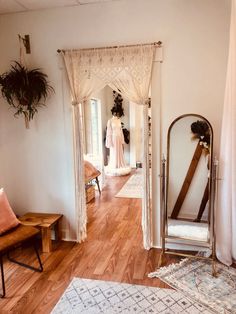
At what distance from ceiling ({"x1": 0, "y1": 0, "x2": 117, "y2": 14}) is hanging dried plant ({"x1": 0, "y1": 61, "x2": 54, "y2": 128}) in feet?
1.89

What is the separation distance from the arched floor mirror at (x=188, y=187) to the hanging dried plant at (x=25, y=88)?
4.97 ft

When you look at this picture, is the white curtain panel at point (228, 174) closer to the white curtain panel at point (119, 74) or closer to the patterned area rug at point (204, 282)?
the patterned area rug at point (204, 282)

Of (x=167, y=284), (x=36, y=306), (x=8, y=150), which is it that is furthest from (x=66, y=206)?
(x=167, y=284)

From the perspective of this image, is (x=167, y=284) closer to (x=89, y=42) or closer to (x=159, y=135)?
(x=159, y=135)

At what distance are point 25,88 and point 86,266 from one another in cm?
200

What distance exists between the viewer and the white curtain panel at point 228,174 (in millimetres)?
2389

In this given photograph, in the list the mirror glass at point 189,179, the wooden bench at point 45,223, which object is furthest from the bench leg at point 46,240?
the mirror glass at point 189,179

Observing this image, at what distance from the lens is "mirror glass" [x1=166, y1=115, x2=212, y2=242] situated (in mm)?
2654

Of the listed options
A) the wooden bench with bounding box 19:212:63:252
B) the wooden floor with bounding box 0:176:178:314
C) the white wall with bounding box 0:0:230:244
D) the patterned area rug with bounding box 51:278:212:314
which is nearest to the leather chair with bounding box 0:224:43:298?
the wooden floor with bounding box 0:176:178:314

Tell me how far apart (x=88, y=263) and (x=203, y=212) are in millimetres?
1317

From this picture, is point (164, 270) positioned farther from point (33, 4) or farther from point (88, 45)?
point (33, 4)

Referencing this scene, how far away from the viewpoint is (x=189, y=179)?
2764mm

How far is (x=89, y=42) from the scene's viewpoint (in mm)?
2908

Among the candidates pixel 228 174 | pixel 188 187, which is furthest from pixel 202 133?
pixel 188 187
